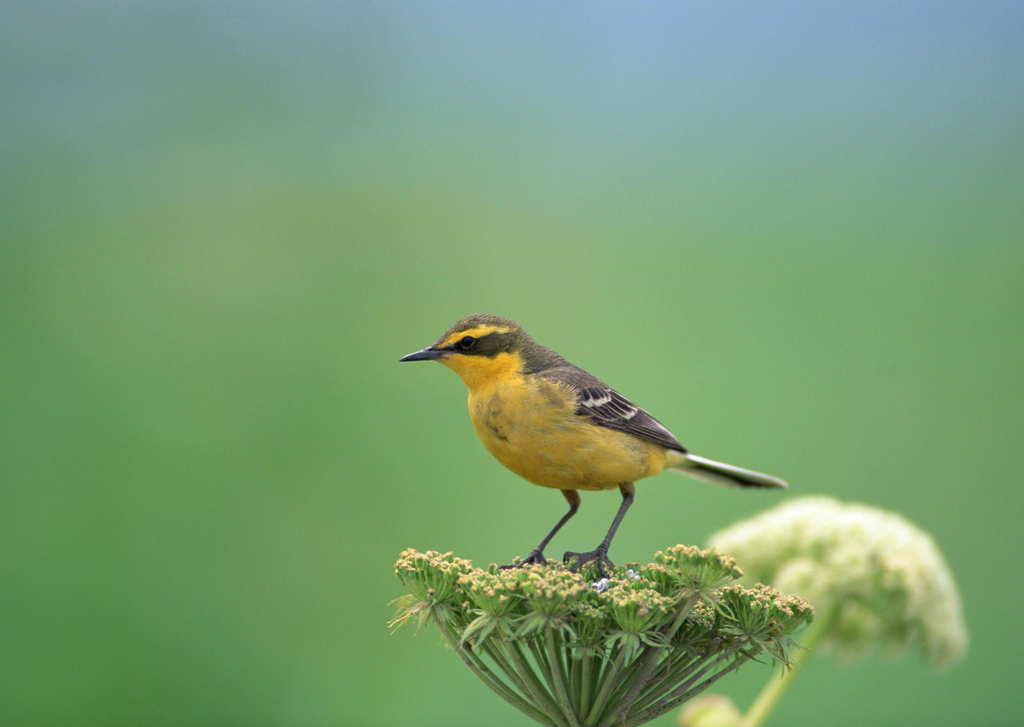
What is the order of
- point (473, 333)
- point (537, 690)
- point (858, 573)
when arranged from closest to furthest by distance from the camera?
1. point (537, 690)
2. point (473, 333)
3. point (858, 573)

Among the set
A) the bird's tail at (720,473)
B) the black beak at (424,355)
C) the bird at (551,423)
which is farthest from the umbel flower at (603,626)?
the bird's tail at (720,473)

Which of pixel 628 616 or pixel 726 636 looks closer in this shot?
pixel 628 616

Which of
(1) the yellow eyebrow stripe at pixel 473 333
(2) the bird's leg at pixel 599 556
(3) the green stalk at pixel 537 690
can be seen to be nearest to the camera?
(3) the green stalk at pixel 537 690

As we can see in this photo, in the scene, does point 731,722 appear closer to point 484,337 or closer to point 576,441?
point 576,441

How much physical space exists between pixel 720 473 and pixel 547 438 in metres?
0.90

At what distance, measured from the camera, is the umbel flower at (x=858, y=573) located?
15.3ft

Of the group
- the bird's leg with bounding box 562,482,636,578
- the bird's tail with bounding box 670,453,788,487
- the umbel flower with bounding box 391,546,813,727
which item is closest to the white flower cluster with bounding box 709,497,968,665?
the bird's tail with bounding box 670,453,788,487

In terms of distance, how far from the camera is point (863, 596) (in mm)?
4688

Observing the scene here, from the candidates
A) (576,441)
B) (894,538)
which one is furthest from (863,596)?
(576,441)

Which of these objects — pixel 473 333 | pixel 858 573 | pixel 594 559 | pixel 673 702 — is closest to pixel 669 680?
pixel 673 702

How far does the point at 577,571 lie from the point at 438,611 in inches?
22.1

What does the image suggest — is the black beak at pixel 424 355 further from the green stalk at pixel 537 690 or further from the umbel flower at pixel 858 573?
the umbel flower at pixel 858 573

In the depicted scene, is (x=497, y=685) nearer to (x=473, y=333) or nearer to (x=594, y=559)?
(x=594, y=559)

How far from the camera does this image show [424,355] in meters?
3.48
